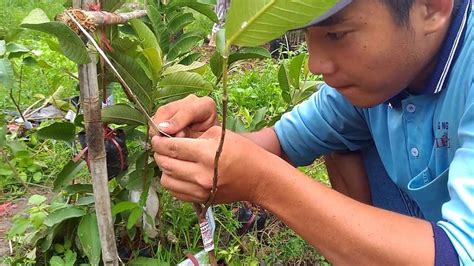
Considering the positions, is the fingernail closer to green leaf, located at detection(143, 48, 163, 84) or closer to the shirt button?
green leaf, located at detection(143, 48, 163, 84)

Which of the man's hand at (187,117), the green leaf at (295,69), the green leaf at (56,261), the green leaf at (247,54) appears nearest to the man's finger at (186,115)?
the man's hand at (187,117)

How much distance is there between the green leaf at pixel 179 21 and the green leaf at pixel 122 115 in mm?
387

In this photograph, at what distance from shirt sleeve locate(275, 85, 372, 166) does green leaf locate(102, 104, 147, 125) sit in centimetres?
53

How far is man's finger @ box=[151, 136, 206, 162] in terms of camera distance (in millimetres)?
1213

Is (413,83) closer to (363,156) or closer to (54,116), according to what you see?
(363,156)

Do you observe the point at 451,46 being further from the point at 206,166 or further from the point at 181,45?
the point at 181,45

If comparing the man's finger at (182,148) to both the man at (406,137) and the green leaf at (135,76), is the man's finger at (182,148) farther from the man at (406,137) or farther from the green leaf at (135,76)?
the green leaf at (135,76)

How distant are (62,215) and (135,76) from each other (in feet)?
1.60

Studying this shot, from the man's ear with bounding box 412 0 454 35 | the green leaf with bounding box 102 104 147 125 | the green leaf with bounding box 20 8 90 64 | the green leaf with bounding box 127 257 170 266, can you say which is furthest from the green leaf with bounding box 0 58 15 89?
the man's ear with bounding box 412 0 454 35

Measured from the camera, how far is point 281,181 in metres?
1.26

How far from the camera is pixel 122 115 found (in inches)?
59.1

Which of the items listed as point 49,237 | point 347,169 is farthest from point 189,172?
point 347,169

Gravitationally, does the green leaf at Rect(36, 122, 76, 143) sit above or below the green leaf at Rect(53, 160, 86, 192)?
above

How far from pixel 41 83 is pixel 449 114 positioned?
2.46 m
